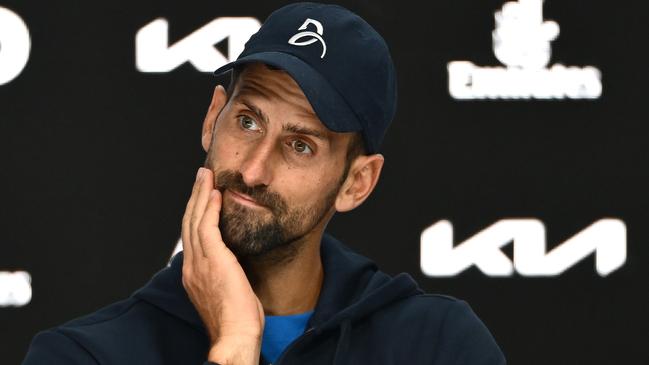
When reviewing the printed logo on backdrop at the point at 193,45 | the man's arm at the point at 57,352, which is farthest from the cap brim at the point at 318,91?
the printed logo on backdrop at the point at 193,45

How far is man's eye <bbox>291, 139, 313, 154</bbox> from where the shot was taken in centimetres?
189

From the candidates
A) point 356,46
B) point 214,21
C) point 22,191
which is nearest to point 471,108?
point 214,21

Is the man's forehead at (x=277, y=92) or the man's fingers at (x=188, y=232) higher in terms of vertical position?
the man's forehead at (x=277, y=92)

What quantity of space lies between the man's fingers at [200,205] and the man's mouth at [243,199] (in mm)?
34

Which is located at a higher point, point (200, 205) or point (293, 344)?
point (200, 205)

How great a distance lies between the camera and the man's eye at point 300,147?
1.89m

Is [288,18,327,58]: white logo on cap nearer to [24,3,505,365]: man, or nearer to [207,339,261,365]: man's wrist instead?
[24,3,505,365]: man

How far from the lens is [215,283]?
1.88 metres

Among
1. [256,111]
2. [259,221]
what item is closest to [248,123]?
[256,111]

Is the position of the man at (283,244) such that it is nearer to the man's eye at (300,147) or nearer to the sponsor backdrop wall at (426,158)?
the man's eye at (300,147)

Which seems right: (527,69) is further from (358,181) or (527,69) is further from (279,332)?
(279,332)

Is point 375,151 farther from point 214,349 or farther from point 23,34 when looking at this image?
point 23,34

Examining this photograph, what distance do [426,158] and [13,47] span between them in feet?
2.93

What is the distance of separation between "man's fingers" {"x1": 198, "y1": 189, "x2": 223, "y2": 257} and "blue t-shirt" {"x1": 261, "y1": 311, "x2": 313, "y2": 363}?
0.49 feet
